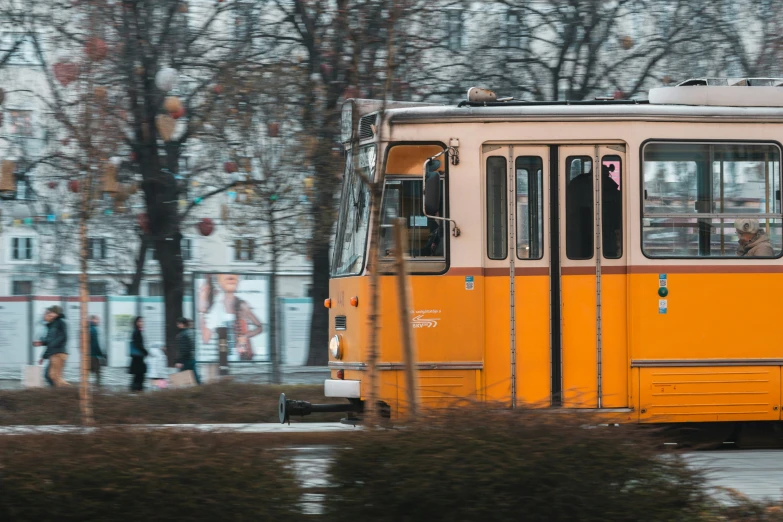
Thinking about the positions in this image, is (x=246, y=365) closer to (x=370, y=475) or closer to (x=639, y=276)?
(x=639, y=276)

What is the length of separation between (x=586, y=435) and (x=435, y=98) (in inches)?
571

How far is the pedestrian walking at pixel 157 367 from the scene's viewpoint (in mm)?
19562

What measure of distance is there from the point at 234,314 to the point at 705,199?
1711 cm

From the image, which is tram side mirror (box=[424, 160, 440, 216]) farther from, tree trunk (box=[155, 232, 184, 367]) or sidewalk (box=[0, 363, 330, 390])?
tree trunk (box=[155, 232, 184, 367])

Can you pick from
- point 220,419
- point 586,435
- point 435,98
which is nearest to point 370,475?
point 586,435

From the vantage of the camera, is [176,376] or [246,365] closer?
[176,376]

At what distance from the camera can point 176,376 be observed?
16.9 metres

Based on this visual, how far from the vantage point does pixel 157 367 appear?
Result: 19969 mm

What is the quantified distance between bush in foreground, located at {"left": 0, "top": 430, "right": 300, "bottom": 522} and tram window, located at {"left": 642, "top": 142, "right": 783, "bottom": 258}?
5.94m

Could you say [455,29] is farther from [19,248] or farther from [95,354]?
[19,248]

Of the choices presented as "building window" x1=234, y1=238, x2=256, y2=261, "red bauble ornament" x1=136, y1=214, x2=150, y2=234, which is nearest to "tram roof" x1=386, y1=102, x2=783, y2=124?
"building window" x1=234, y1=238, x2=256, y2=261

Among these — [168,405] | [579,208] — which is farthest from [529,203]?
[168,405]

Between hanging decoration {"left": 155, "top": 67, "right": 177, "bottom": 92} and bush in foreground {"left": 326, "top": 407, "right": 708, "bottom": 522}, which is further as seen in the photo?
hanging decoration {"left": 155, "top": 67, "right": 177, "bottom": 92}

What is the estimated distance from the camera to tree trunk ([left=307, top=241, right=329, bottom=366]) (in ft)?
66.7
